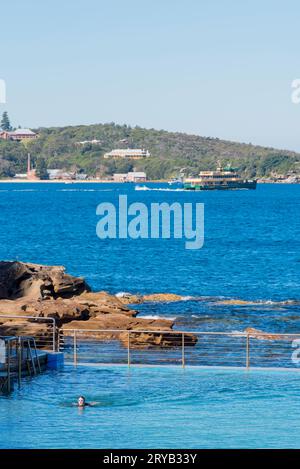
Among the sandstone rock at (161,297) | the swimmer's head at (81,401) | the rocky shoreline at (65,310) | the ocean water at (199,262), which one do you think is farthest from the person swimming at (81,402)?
the sandstone rock at (161,297)

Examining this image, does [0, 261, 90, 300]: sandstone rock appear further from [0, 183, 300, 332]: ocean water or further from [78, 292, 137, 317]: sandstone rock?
[0, 183, 300, 332]: ocean water

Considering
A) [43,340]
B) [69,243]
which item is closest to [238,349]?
[43,340]

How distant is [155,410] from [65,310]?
15.1 metres

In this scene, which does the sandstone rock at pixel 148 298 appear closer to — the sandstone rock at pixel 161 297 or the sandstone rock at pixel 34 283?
the sandstone rock at pixel 161 297

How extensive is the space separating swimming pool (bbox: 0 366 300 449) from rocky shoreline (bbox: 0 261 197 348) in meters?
2.17

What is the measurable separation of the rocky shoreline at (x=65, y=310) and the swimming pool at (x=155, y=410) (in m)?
2.17

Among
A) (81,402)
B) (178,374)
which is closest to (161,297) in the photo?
(178,374)

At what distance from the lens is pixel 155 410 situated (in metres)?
22.5

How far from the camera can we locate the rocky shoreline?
3384 centimetres

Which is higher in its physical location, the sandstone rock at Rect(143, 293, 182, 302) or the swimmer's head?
the swimmer's head

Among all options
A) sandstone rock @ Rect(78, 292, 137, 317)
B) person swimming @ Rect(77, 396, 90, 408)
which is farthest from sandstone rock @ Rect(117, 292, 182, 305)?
person swimming @ Rect(77, 396, 90, 408)

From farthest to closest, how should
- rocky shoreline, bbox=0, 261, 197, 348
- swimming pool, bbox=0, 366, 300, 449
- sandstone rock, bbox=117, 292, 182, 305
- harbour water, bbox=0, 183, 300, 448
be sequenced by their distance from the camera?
sandstone rock, bbox=117, 292, 182, 305, rocky shoreline, bbox=0, 261, 197, 348, harbour water, bbox=0, 183, 300, 448, swimming pool, bbox=0, 366, 300, 449
